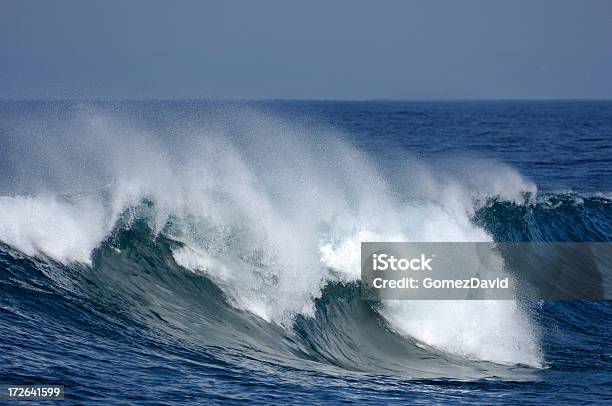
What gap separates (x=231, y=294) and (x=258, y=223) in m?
2.15

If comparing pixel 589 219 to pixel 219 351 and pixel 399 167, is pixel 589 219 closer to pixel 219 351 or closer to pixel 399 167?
pixel 399 167

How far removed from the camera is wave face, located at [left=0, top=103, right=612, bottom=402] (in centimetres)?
938

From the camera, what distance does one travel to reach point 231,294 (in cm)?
1247

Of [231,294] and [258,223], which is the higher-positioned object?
[258,223]

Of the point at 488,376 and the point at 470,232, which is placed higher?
the point at 470,232

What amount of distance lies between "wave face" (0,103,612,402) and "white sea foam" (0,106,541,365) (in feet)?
0.11

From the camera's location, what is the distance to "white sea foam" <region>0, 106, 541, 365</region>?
40.8 feet

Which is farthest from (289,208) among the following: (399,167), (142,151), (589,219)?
(399,167)

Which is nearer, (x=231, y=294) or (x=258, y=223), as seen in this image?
(x=231, y=294)

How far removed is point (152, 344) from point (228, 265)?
3285mm

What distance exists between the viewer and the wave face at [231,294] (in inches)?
369

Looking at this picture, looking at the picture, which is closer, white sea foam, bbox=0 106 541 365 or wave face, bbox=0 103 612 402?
wave face, bbox=0 103 612 402

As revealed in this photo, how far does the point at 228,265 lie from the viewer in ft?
43.0

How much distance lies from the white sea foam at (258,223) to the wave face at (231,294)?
0.03 metres
